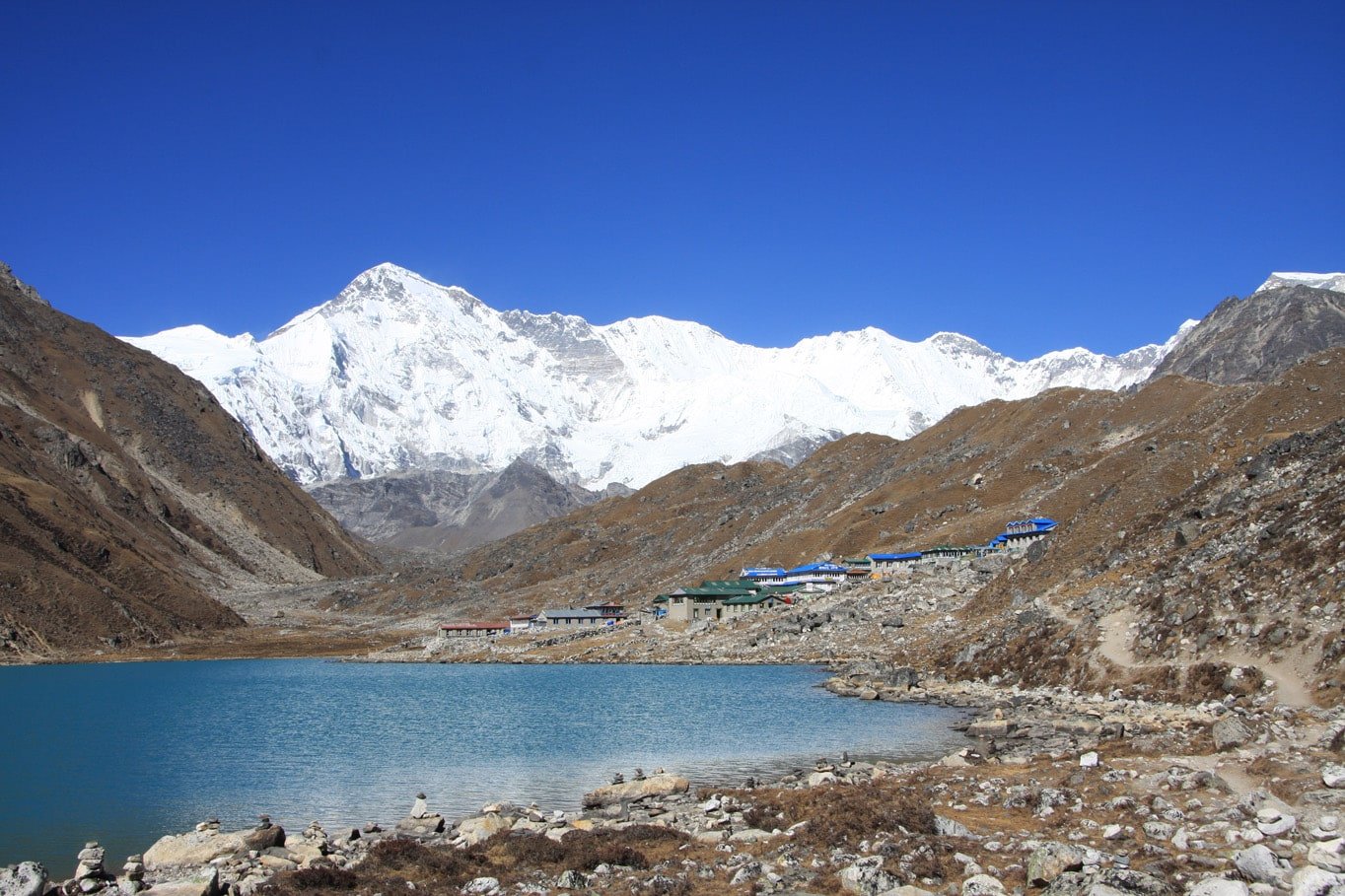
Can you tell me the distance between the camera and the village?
4656 inches

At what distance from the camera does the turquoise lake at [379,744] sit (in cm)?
3644

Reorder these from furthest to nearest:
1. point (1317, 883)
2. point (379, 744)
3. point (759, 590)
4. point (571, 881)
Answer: point (759, 590)
point (379, 744)
point (571, 881)
point (1317, 883)

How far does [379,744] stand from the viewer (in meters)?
53.4

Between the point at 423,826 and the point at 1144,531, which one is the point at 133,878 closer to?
the point at 423,826

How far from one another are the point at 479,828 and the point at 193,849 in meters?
7.05

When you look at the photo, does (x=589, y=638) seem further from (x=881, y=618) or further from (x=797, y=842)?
(x=797, y=842)

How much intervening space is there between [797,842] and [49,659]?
137 metres

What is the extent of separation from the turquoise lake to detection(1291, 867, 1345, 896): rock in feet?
77.5

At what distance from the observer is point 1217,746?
93.4 ft

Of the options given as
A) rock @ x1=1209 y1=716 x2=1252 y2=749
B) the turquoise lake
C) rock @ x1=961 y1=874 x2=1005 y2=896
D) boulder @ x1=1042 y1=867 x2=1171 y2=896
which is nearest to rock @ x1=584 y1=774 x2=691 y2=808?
the turquoise lake

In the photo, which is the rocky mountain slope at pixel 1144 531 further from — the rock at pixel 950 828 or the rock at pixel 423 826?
the rock at pixel 423 826

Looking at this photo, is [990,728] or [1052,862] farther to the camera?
[990,728]

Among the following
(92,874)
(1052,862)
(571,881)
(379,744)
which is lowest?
(379,744)

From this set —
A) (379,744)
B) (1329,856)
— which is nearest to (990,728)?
(379,744)
